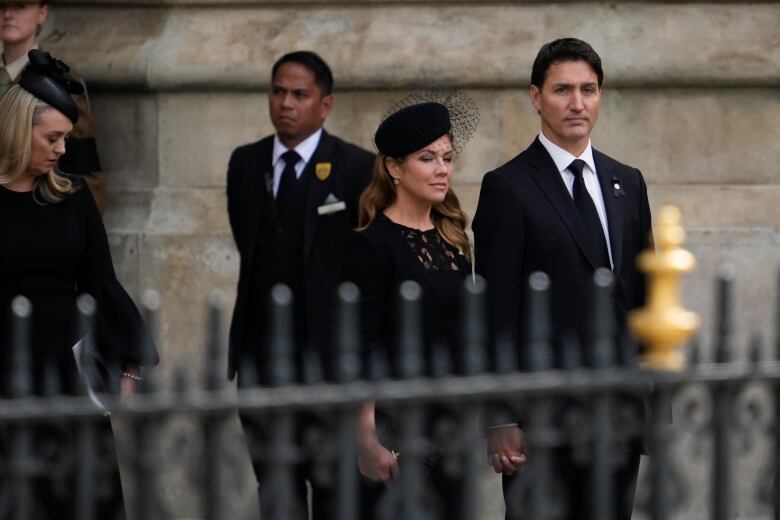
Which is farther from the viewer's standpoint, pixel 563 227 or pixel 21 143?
pixel 21 143

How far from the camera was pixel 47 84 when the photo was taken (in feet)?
23.7

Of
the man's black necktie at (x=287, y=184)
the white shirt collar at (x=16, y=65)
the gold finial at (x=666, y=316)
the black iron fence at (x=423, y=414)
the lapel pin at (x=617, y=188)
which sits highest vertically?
the white shirt collar at (x=16, y=65)

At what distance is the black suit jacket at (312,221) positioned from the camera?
8445 millimetres

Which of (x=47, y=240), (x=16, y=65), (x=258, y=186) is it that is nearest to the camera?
(x=47, y=240)

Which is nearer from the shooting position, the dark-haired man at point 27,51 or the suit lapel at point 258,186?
the suit lapel at point 258,186

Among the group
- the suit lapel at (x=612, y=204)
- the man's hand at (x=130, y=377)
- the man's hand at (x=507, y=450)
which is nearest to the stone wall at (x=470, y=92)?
the man's hand at (x=130, y=377)

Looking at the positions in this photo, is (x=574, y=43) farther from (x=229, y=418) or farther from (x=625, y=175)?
(x=229, y=418)

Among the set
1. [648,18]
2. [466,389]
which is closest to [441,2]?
[648,18]

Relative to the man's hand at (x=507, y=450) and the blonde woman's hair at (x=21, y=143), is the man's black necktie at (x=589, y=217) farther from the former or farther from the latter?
the blonde woman's hair at (x=21, y=143)

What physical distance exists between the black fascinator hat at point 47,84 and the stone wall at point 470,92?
2499mm

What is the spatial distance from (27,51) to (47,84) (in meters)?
2.14

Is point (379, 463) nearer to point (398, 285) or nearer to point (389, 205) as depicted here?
point (398, 285)

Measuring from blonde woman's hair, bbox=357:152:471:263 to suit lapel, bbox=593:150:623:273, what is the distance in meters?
0.46

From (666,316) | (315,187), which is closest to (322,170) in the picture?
(315,187)
